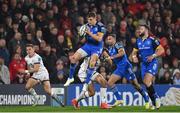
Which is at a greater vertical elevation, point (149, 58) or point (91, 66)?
point (149, 58)

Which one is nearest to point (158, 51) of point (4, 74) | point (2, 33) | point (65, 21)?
point (4, 74)

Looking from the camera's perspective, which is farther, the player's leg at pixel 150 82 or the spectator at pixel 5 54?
the spectator at pixel 5 54

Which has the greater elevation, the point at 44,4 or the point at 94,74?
the point at 44,4

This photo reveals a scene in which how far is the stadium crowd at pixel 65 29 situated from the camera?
23984mm

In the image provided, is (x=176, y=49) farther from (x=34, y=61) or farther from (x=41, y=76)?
(x=34, y=61)

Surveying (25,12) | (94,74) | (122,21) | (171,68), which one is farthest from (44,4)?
(94,74)

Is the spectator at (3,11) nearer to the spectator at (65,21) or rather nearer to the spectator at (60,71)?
the spectator at (65,21)

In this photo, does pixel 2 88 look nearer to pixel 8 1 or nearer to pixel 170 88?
pixel 8 1

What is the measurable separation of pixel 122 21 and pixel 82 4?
6.19ft

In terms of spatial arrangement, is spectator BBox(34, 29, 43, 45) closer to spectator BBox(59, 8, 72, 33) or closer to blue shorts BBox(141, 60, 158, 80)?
spectator BBox(59, 8, 72, 33)

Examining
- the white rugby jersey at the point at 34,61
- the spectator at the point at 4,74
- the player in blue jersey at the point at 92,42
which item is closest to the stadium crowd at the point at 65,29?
the spectator at the point at 4,74

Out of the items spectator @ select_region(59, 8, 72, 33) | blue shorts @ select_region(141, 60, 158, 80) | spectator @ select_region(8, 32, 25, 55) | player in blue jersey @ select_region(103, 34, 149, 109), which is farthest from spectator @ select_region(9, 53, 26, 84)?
→ blue shorts @ select_region(141, 60, 158, 80)

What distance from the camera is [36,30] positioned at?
2480 cm

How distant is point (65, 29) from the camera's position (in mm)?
25391
